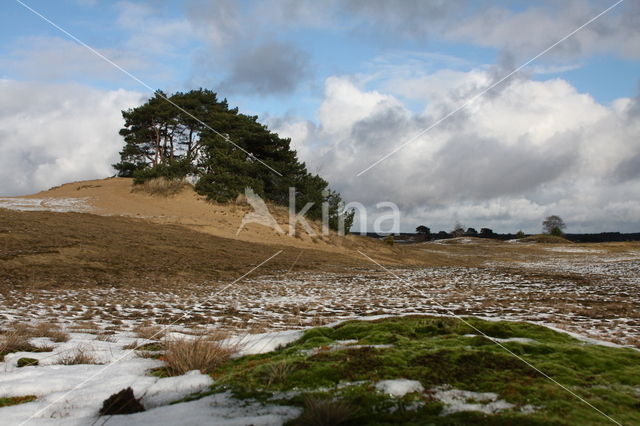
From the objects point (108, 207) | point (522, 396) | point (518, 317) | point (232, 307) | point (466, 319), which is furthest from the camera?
point (108, 207)

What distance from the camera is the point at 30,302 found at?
8.97m

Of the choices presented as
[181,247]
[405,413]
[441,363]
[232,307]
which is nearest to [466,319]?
[441,363]

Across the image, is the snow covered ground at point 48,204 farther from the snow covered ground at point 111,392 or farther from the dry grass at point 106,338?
the snow covered ground at point 111,392

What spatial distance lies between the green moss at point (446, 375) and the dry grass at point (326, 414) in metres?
0.06

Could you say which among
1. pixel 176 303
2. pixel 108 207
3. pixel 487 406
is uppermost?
pixel 108 207

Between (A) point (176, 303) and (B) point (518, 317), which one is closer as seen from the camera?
(B) point (518, 317)

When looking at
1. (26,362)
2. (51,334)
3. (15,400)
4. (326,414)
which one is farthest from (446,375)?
(51,334)

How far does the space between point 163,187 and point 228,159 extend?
6.19 meters

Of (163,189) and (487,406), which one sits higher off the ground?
(163,189)

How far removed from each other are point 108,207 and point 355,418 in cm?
3354

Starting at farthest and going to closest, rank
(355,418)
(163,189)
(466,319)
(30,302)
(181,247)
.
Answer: (163,189) < (181,247) < (30,302) < (466,319) < (355,418)

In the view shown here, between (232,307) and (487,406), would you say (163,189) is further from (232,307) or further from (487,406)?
(487,406)

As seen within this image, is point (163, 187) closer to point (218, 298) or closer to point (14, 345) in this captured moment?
point (218, 298)

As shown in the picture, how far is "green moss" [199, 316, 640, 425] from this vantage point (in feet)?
7.56
